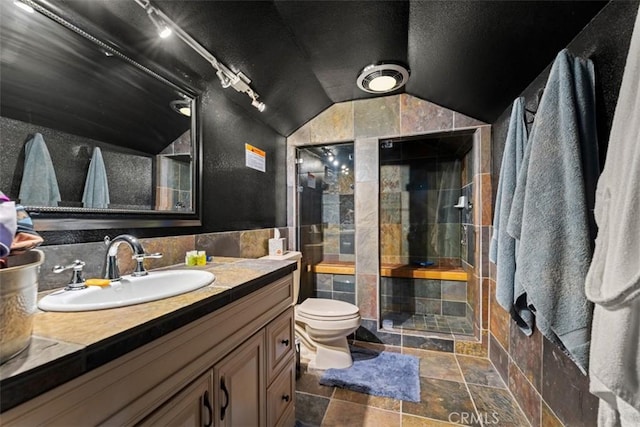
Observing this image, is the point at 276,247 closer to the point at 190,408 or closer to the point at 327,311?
the point at 327,311

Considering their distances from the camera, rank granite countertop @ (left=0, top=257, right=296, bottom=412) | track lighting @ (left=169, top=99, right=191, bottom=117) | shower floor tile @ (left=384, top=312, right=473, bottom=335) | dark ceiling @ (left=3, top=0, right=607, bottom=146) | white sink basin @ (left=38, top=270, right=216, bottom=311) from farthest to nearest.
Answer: shower floor tile @ (left=384, top=312, right=473, bottom=335) < track lighting @ (left=169, top=99, right=191, bottom=117) < dark ceiling @ (left=3, top=0, right=607, bottom=146) < white sink basin @ (left=38, top=270, right=216, bottom=311) < granite countertop @ (left=0, top=257, right=296, bottom=412)

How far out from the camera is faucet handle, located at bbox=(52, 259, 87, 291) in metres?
0.84

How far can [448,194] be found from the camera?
9.61 ft

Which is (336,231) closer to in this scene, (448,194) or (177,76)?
(448,194)

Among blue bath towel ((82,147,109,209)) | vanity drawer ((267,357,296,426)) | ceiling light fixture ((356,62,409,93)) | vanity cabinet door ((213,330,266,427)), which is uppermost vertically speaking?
ceiling light fixture ((356,62,409,93))

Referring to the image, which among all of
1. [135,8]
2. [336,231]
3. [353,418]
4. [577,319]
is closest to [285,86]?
[135,8]

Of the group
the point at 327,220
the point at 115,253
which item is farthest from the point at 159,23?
the point at 327,220

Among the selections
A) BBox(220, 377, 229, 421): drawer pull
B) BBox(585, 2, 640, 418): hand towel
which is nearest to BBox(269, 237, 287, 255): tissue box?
BBox(220, 377, 229, 421): drawer pull

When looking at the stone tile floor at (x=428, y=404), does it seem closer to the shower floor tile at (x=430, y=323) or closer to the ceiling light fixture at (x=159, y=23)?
the shower floor tile at (x=430, y=323)

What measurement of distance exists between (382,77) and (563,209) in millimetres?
1386

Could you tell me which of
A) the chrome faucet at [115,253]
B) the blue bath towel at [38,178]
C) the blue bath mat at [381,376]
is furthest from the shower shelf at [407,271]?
the blue bath towel at [38,178]

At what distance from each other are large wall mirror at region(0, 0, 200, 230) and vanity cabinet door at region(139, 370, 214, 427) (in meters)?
0.73

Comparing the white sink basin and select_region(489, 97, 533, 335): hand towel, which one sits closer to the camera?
the white sink basin

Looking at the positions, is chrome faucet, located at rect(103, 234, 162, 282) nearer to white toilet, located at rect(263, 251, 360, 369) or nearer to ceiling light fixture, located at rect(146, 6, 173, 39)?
ceiling light fixture, located at rect(146, 6, 173, 39)
